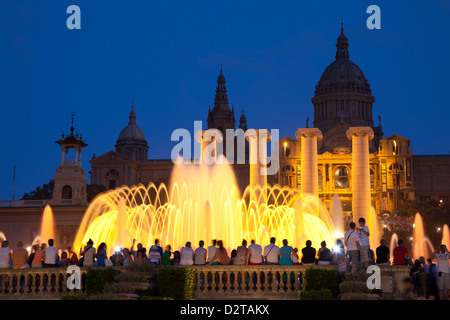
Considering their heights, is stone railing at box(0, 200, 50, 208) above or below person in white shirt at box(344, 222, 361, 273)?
above

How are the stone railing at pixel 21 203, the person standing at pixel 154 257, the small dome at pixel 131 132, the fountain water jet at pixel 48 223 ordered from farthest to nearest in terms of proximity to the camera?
the small dome at pixel 131 132, the stone railing at pixel 21 203, the fountain water jet at pixel 48 223, the person standing at pixel 154 257

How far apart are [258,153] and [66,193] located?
1364 inches

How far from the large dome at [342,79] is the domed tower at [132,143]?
130 ft

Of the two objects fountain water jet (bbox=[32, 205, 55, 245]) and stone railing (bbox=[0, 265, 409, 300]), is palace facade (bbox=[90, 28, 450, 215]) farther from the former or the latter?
stone railing (bbox=[0, 265, 409, 300])

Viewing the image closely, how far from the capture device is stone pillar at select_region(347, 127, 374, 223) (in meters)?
54.4

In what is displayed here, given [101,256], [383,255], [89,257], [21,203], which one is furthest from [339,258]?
[21,203]

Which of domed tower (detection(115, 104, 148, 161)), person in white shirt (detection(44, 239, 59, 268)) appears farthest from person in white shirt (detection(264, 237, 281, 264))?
domed tower (detection(115, 104, 148, 161))

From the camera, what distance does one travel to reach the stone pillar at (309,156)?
183 ft

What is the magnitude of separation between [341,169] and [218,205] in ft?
282

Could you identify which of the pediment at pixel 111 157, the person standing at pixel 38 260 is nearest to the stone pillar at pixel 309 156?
the person standing at pixel 38 260

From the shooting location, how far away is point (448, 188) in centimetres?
13500

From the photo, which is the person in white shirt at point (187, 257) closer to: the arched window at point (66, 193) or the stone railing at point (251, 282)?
the stone railing at point (251, 282)
